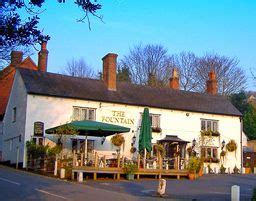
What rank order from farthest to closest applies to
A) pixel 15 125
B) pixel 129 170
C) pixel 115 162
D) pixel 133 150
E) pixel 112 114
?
pixel 133 150 → pixel 112 114 → pixel 15 125 → pixel 115 162 → pixel 129 170

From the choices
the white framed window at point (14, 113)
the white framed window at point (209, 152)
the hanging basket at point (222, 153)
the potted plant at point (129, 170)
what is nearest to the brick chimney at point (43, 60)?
the white framed window at point (14, 113)

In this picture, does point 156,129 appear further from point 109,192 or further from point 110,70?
point 109,192

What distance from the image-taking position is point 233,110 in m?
42.4

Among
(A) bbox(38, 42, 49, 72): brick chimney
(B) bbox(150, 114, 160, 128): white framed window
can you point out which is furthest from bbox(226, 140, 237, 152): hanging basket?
(A) bbox(38, 42, 49, 72): brick chimney

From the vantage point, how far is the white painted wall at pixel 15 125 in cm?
3388

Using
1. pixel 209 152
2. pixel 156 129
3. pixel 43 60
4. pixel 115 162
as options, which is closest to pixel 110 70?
pixel 43 60

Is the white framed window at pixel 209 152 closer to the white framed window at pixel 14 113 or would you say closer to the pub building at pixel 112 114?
the pub building at pixel 112 114

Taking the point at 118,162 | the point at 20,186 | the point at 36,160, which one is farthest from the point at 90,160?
the point at 20,186

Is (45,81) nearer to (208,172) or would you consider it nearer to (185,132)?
(185,132)

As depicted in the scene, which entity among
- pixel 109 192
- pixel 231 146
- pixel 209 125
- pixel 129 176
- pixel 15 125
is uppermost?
pixel 209 125

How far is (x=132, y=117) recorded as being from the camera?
122ft

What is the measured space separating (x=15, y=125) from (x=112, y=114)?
7095mm

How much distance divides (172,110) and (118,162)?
38.3 ft

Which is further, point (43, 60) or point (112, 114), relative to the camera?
point (43, 60)
